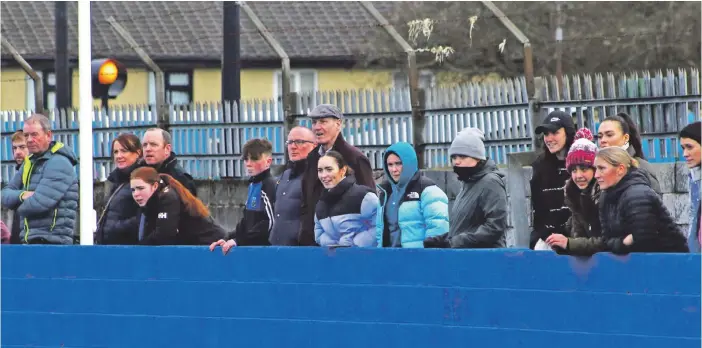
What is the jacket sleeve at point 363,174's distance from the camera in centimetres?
1005

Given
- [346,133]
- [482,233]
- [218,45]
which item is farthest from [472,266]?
[218,45]

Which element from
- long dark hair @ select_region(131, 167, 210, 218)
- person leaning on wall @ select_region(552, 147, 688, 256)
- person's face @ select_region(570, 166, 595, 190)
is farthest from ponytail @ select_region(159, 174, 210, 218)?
person leaning on wall @ select_region(552, 147, 688, 256)

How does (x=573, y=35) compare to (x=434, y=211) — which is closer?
(x=434, y=211)

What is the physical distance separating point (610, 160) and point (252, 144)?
3.16 m

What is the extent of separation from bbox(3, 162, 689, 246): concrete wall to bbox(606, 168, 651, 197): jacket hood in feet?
14.0

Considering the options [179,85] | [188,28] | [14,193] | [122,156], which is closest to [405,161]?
[122,156]

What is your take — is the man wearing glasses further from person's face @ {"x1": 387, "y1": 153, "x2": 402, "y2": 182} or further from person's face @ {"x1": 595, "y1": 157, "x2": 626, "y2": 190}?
person's face @ {"x1": 595, "y1": 157, "x2": 626, "y2": 190}

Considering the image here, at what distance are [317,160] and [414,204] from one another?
1.07 m

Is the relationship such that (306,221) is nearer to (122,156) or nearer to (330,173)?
(330,173)

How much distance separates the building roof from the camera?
38938mm

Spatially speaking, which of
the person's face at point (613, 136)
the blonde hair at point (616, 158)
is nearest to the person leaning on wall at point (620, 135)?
the person's face at point (613, 136)

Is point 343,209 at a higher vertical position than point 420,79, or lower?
lower

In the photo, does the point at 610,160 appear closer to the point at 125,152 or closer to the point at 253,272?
the point at 253,272

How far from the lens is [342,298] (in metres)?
9.20
